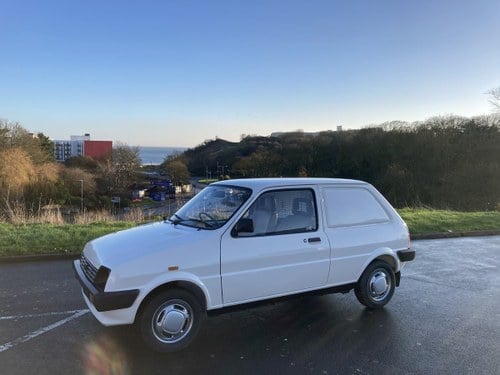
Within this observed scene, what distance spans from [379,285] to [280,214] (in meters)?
1.86

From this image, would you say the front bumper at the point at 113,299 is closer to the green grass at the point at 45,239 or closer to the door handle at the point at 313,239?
the door handle at the point at 313,239

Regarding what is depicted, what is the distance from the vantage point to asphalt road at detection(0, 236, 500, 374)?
4.20 m

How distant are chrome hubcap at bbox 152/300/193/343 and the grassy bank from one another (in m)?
5.50

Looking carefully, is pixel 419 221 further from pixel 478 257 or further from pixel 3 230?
pixel 3 230

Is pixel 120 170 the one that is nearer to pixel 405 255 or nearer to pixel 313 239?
pixel 405 255

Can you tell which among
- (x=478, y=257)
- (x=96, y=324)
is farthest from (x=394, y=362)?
(x=478, y=257)

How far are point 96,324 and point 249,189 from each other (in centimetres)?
243

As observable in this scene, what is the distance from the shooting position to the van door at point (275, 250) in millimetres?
4742

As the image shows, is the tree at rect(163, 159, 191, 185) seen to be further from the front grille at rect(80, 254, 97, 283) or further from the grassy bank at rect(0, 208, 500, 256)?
the front grille at rect(80, 254, 97, 283)

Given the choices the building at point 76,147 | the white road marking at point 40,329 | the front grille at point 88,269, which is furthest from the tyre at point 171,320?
the building at point 76,147

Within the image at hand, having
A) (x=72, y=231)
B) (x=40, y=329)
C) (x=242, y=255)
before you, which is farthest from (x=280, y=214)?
(x=72, y=231)

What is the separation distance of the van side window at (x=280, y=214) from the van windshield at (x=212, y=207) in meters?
0.21

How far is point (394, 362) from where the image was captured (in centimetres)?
Answer: 433

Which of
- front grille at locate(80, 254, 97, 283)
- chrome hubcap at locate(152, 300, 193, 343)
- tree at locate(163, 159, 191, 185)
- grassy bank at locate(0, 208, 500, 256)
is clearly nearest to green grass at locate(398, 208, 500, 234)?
grassy bank at locate(0, 208, 500, 256)
